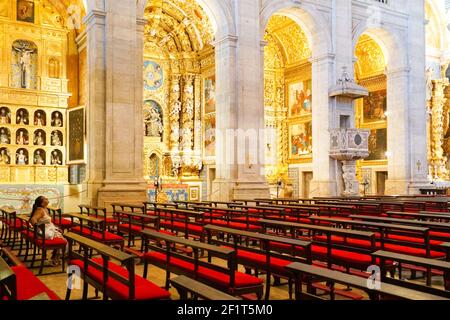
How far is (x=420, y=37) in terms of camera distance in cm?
2103

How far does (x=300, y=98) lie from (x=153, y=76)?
23.9 feet

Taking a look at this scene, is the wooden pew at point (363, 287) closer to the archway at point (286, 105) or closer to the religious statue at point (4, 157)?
the religious statue at point (4, 157)

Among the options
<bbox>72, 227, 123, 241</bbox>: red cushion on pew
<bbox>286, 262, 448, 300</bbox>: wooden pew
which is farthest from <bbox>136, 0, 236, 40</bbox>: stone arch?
<bbox>286, 262, 448, 300</bbox>: wooden pew

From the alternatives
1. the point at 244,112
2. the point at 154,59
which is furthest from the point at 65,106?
the point at 244,112

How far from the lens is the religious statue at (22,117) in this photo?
16172 mm

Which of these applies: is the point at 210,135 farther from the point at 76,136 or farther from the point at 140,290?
the point at 140,290

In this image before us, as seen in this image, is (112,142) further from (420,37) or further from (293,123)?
(420,37)

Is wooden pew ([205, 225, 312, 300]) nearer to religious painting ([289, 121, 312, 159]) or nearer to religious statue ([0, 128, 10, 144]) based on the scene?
religious statue ([0, 128, 10, 144])

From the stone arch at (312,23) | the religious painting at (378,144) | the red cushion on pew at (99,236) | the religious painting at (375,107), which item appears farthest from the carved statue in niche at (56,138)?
the religious painting at (375,107)

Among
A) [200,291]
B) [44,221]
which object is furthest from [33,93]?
[200,291]

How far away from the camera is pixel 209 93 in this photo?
2028cm

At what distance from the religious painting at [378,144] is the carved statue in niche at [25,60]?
16.0 metres

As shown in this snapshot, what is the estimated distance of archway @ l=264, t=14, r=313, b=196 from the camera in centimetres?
2144

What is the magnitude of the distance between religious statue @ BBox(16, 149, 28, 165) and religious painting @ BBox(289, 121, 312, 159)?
1232 centimetres
